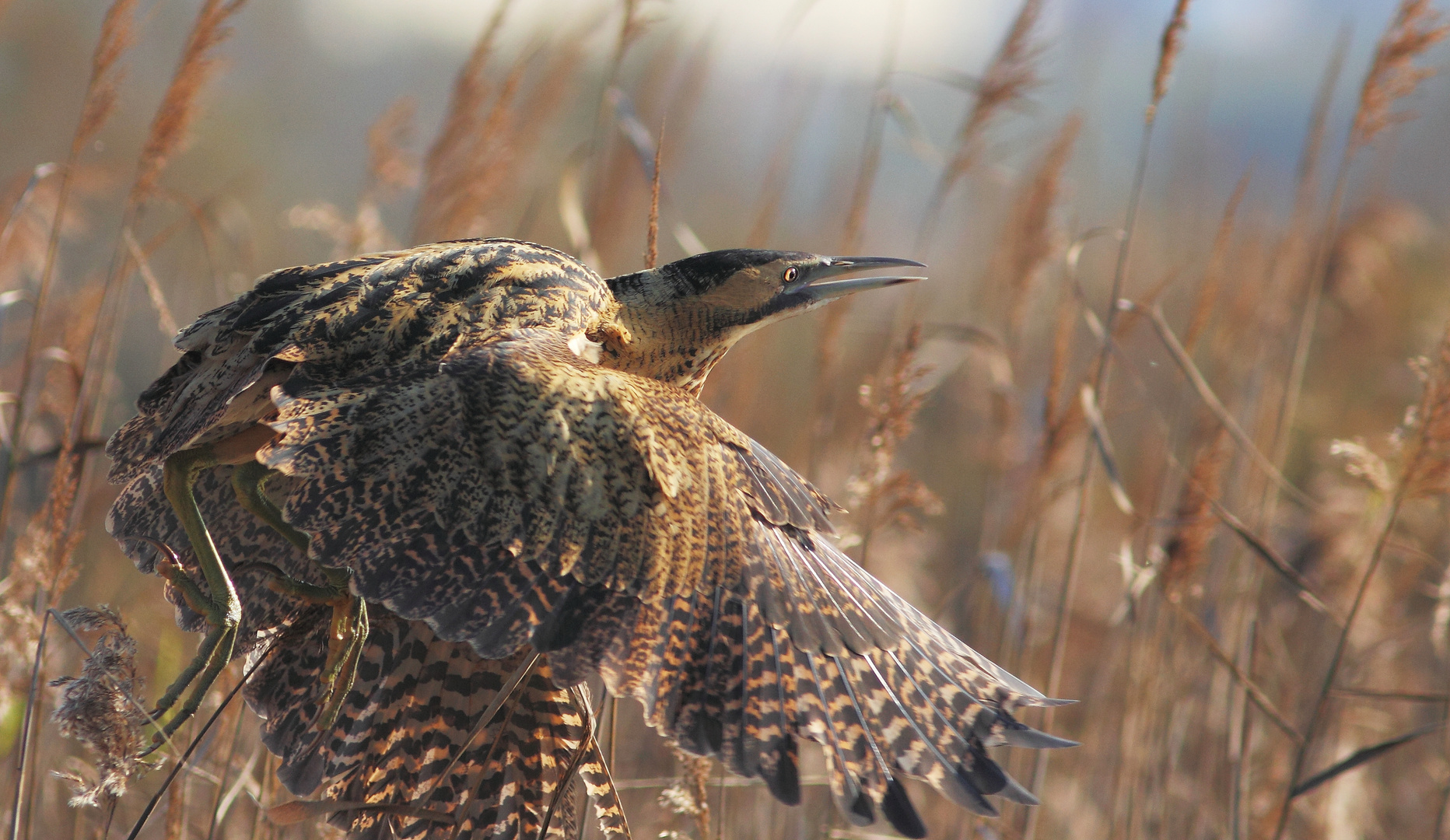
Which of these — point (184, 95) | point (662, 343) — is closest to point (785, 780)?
point (662, 343)

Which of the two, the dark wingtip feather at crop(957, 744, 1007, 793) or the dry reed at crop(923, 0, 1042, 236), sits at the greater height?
the dry reed at crop(923, 0, 1042, 236)

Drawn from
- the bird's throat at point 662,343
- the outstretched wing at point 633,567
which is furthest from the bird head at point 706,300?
the outstretched wing at point 633,567

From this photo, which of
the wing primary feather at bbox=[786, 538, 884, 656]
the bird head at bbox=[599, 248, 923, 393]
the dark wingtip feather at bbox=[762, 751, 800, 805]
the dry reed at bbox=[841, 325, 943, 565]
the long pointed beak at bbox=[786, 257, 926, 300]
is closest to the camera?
the dark wingtip feather at bbox=[762, 751, 800, 805]

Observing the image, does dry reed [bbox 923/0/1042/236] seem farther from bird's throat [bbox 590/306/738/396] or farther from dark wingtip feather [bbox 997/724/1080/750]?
dark wingtip feather [bbox 997/724/1080/750]

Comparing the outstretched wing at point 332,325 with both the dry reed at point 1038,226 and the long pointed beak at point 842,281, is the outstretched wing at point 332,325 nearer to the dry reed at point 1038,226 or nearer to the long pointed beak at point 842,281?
the long pointed beak at point 842,281

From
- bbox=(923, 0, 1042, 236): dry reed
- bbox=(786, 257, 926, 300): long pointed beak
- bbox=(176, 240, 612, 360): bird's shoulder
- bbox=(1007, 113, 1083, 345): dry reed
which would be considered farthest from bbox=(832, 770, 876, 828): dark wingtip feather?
bbox=(1007, 113, 1083, 345): dry reed

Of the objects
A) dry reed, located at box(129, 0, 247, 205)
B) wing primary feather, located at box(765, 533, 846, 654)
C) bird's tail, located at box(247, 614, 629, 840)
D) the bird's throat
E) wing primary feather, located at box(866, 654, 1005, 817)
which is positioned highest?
dry reed, located at box(129, 0, 247, 205)

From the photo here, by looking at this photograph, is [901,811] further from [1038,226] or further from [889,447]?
[1038,226]

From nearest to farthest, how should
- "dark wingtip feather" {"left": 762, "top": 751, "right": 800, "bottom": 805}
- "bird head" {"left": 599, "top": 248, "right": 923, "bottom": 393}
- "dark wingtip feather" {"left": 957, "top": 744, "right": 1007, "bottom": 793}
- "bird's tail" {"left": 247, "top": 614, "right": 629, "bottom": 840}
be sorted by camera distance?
"dark wingtip feather" {"left": 762, "top": 751, "right": 800, "bottom": 805} → "dark wingtip feather" {"left": 957, "top": 744, "right": 1007, "bottom": 793} → "bird's tail" {"left": 247, "top": 614, "right": 629, "bottom": 840} → "bird head" {"left": 599, "top": 248, "right": 923, "bottom": 393}
